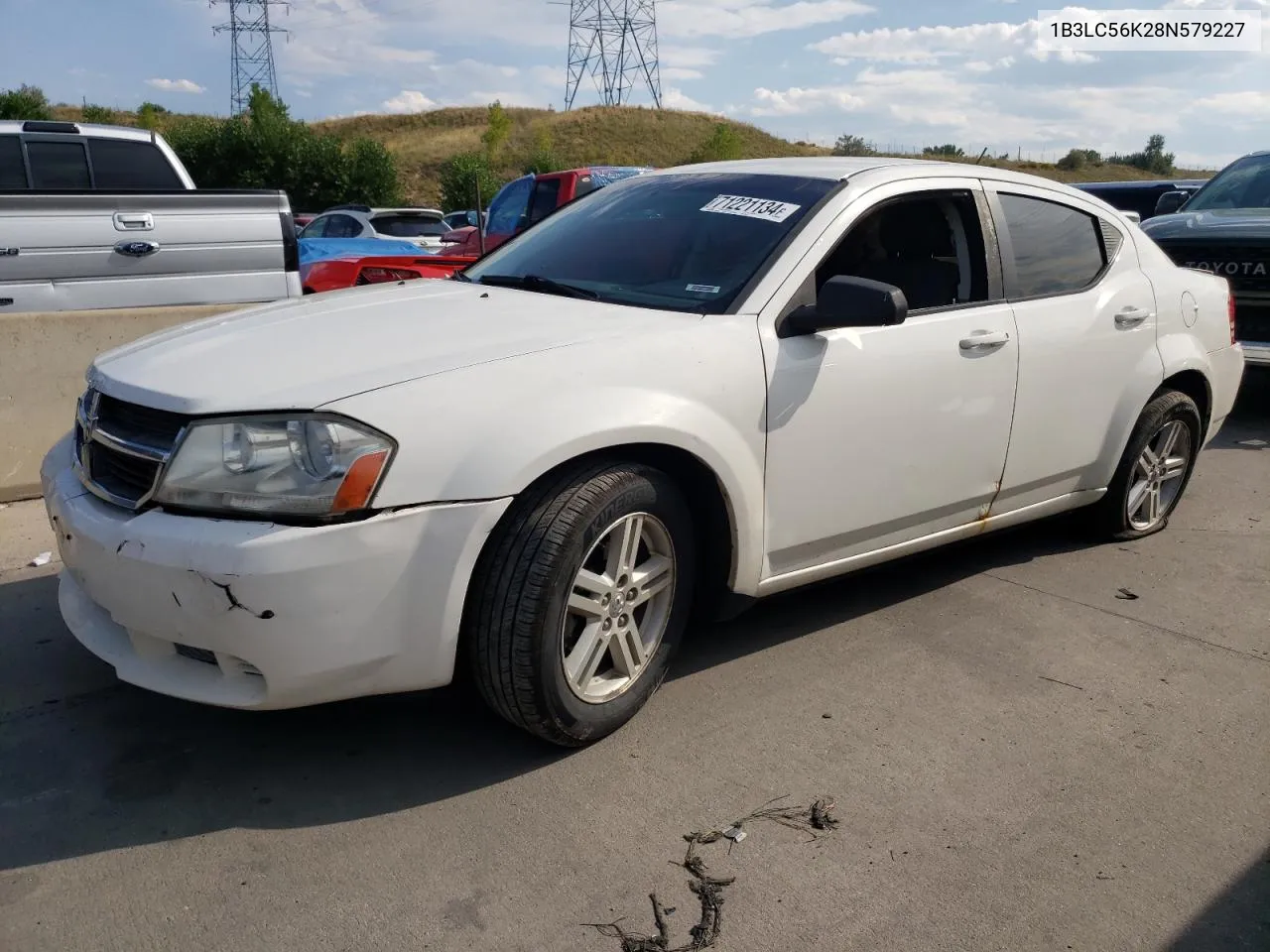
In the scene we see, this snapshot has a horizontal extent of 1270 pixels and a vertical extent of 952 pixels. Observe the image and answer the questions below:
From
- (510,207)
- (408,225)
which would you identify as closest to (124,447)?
(510,207)

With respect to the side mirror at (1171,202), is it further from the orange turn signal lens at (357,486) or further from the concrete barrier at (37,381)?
the orange turn signal lens at (357,486)

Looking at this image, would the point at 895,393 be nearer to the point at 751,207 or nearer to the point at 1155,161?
the point at 751,207

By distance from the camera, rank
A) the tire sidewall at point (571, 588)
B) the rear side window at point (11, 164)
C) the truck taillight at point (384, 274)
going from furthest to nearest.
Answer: the truck taillight at point (384, 274)
the rear side window at point (11, 164)
the tire sidewall at point (571, 588)

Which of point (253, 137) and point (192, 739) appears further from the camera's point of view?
point (253, 137)

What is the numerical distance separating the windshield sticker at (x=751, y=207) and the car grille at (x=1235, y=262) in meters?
5.18

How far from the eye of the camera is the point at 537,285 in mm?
3750

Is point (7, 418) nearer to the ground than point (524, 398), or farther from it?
nearer to the ground

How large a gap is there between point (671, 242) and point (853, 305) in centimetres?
81

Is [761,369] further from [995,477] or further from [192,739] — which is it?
[192,739]

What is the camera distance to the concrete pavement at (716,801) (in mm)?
2406

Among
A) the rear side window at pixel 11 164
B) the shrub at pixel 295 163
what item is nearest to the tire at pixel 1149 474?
the rear side window at pixel 11 164

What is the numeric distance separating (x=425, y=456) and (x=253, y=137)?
49440 millimetres

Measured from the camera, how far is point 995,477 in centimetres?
405

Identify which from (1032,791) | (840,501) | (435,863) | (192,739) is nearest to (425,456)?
(435,863)
